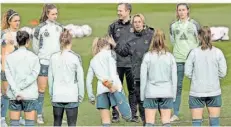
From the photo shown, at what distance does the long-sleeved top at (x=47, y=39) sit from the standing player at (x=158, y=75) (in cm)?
203

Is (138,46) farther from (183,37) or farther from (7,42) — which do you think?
(7,42)

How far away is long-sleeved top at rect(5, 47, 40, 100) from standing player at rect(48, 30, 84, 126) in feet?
0.94

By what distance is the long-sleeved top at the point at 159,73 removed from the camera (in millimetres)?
12188

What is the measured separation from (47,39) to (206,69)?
2.87 metres

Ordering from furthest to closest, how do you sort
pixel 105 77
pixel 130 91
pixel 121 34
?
1. pixel 130 91
2. pixel 121 34
3. pixel 105 77

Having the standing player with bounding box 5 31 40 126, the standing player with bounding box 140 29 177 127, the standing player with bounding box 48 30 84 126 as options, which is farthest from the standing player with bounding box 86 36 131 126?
the standing player with bounding box 5 31 40 126

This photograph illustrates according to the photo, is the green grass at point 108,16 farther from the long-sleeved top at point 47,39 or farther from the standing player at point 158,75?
the standing player at point 158,75

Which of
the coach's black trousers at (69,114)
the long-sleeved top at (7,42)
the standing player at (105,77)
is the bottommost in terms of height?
the coach's black trousers at (69,114)

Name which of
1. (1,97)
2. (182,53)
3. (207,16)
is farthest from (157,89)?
(207,16)

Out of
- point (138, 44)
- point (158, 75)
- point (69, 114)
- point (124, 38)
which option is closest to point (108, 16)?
point (124, 38)

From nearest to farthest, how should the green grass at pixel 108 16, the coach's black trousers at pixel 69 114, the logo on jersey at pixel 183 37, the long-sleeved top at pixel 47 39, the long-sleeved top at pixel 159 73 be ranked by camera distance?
the coach's black trousers at pixel 69 114, the long-sleeved top at pixel 159 73, the long-sleeved top at pixel 47 39, the logo on jersey at pixel 183 37, the green grass at pixel 108 16

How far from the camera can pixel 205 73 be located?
12.3m

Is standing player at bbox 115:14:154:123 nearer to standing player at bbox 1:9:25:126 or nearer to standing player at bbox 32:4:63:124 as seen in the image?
standing player at bbox 32:4:63:124

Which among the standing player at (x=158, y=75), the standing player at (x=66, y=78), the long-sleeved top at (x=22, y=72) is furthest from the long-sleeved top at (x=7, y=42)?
the standing player at (x=158, y=75)
